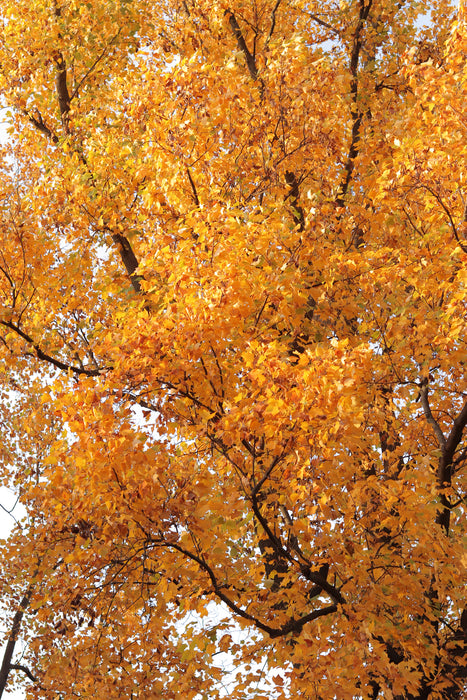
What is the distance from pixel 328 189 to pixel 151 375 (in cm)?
578

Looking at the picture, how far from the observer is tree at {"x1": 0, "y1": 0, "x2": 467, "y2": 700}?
5.33m

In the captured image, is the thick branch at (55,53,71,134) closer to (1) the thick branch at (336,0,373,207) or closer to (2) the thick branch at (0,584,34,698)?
(1) the thick branch at (336,0,373,207)

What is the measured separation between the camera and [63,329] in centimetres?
1156

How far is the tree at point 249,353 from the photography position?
5.33m

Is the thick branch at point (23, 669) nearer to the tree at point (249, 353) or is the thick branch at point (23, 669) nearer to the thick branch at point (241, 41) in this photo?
the tree at point (249, 353)

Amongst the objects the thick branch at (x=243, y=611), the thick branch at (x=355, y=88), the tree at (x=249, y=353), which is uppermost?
the thick branch at (x=355, y=88)

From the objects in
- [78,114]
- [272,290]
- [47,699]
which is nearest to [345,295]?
[272,290]

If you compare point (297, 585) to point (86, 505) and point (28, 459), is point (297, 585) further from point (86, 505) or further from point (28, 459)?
point (28, 459)

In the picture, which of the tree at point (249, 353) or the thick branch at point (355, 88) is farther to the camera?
the thick branch at point (355, 88)

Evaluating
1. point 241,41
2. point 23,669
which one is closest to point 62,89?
point 241,41

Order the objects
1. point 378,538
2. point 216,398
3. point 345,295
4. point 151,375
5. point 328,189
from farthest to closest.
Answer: point 328,189 → point 345,295 → point 378,538 → point 216,398 → point 151,375

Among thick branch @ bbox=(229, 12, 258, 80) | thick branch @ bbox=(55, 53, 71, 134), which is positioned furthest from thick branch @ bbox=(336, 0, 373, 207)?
thick branch @ bbox=(55, 53, 71, 134)

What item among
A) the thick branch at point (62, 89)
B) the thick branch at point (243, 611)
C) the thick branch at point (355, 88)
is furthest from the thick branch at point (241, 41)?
the thick branch at point (243, 611)

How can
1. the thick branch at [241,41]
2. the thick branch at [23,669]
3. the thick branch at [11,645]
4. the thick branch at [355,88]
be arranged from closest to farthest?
the thick branch at [355,88] → the thick branch at [241,41] → the thick branch at [11,645] → the thick branch at [23,669]
